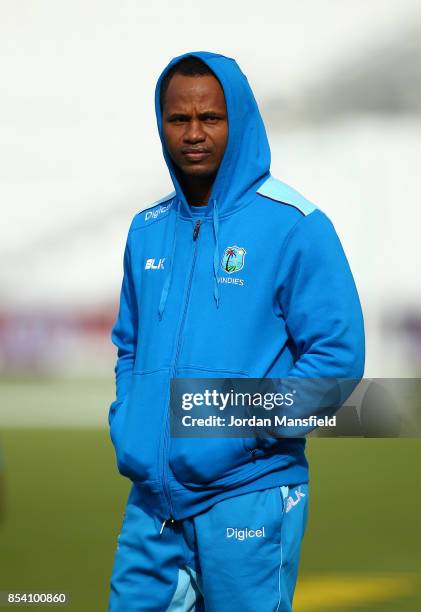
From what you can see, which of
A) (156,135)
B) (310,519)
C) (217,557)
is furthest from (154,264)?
(156,135)

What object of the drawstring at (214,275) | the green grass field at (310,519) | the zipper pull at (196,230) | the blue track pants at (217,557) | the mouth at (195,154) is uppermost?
Result: the mouth at (195,154)

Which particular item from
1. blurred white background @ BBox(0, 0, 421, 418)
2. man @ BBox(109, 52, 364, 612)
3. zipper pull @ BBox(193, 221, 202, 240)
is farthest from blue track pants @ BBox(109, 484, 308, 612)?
blurred white background @ BBox(0, 0, 421, 418)

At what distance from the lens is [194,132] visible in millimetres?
1882

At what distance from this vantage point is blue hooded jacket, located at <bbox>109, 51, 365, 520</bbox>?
5.96 ft

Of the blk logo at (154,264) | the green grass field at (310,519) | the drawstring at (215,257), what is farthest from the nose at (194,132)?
the green grass field at (310,519)

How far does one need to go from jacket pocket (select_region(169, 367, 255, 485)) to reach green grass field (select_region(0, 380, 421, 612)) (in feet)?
3.92

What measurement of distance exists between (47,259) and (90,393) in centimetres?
65

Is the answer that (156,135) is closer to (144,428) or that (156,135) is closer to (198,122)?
(198,122)

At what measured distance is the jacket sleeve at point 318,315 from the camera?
5.98ft

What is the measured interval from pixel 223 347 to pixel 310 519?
1777 mm

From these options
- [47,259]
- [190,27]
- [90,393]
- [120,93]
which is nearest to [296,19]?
[190,27]

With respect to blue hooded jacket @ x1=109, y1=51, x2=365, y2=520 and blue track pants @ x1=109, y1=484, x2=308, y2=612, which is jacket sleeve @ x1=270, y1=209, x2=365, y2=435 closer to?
blue hooded jacket @ x1=109, y1=51, x2=365, y2=520

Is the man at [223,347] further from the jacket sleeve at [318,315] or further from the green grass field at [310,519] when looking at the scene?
the green grass field at [310,519]

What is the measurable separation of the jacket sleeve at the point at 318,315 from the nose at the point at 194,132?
23cm
